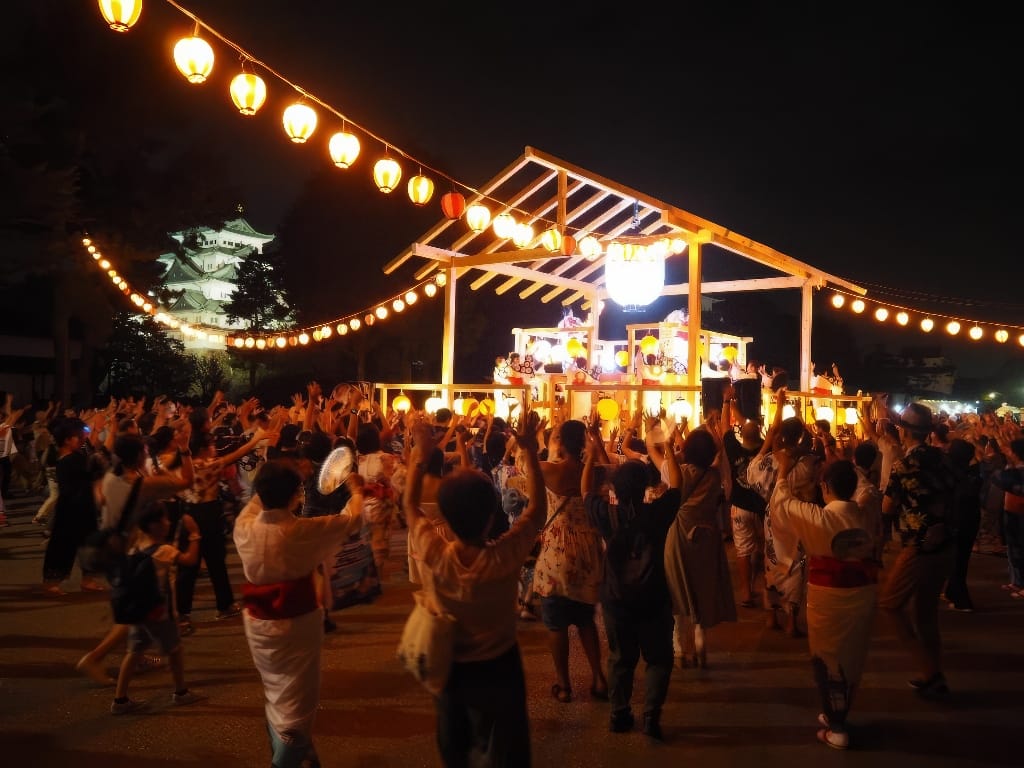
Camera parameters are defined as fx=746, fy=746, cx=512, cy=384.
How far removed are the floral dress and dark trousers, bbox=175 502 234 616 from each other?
9.52 feet

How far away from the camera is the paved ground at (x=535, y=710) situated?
387cm

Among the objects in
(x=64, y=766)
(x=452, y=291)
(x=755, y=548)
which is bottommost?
(x=64, y=766)

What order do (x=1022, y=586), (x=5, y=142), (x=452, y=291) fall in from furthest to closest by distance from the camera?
(x=5, y=142) < (x=452, y=291) < (x=1022, y=586)

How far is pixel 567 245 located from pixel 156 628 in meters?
10.1

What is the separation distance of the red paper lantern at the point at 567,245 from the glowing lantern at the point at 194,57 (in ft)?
22.2

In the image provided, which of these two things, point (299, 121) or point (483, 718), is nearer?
point (483, 718)

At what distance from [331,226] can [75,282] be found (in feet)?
29.9

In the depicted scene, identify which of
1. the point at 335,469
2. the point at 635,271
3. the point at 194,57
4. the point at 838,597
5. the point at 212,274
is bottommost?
the point at 838,597

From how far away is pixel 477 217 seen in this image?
13.2 metres

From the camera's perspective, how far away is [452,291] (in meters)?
15.3

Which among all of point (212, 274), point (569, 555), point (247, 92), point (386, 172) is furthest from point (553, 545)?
point (212, 274)

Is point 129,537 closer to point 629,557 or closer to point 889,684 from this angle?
point 629,557

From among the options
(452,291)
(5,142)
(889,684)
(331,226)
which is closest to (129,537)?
(889,684)

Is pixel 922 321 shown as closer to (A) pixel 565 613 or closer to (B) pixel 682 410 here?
(B) pixel 682 410
